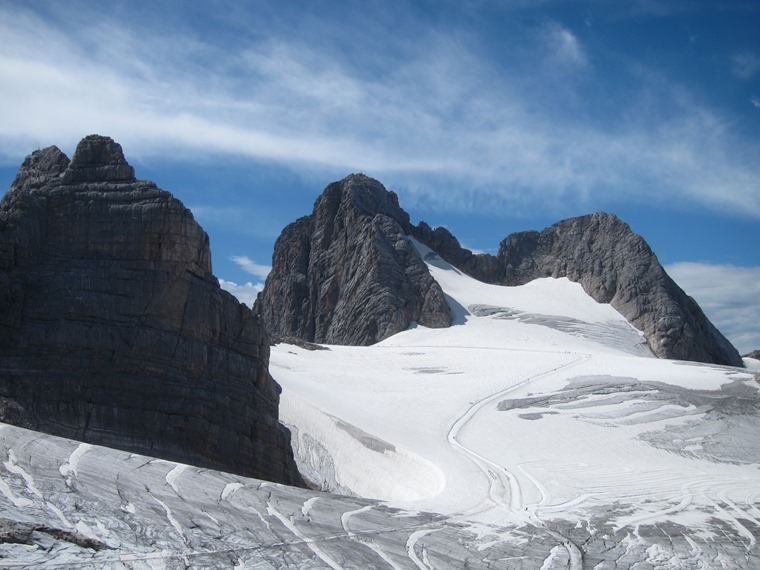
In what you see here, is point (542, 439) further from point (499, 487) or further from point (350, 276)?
point (350, 276)

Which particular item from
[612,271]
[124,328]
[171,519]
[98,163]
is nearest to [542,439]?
[124,328]

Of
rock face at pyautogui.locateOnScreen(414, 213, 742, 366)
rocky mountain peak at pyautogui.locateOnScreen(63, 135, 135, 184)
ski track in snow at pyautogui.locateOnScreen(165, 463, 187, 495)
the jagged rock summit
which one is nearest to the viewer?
ski track in snow at pyautogui.locateOnScreen(165, 463, 187, 495)

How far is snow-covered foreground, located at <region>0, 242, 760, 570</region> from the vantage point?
7.58 metres

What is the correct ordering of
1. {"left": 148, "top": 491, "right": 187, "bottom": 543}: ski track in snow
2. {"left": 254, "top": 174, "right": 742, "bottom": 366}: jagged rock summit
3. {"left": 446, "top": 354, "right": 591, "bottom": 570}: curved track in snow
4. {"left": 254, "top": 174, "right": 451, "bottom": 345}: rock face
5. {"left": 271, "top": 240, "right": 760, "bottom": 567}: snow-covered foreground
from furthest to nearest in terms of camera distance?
{"left": 254, "top": 174, "right": 451, "bottom": 345}: rock face, {"left": 254, "top": 174, "right": 742, "bottom": 366}: jagged rock summit, {"left": 271, "top": 240, "right": 760, "bottom": 567}: snow-covered foreground, {"left": 446, "top": 354, "right": 591, "bottom": 570}: curved track in snow, {"left": 148, "top": 491, "right": 187, "bottom": 543}: ski track in snow

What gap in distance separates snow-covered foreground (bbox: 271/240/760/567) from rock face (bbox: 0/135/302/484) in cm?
440

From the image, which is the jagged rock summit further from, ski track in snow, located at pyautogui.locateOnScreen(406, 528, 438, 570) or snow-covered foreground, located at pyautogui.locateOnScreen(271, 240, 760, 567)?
ski track in snow, located at pyautogui.locateOnScreen(406, 528, 438, 570)

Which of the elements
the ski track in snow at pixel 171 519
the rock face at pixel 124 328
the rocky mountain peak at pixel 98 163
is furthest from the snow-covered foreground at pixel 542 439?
the rocky mountain peak at pixel 98 163

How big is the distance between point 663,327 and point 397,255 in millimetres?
23062

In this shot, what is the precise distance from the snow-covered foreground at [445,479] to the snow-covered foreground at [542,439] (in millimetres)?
90

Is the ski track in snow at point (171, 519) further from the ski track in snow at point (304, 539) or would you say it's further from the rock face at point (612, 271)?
the rock face at point (612, 271)

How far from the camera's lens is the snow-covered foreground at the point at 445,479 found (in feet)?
24.9

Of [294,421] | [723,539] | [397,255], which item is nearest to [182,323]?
[294,421]

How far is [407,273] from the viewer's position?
217 ft

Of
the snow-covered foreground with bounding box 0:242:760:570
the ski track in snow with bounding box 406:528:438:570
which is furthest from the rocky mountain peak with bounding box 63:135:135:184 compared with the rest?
the ski track in snow with bounding box 406:528:438:570
